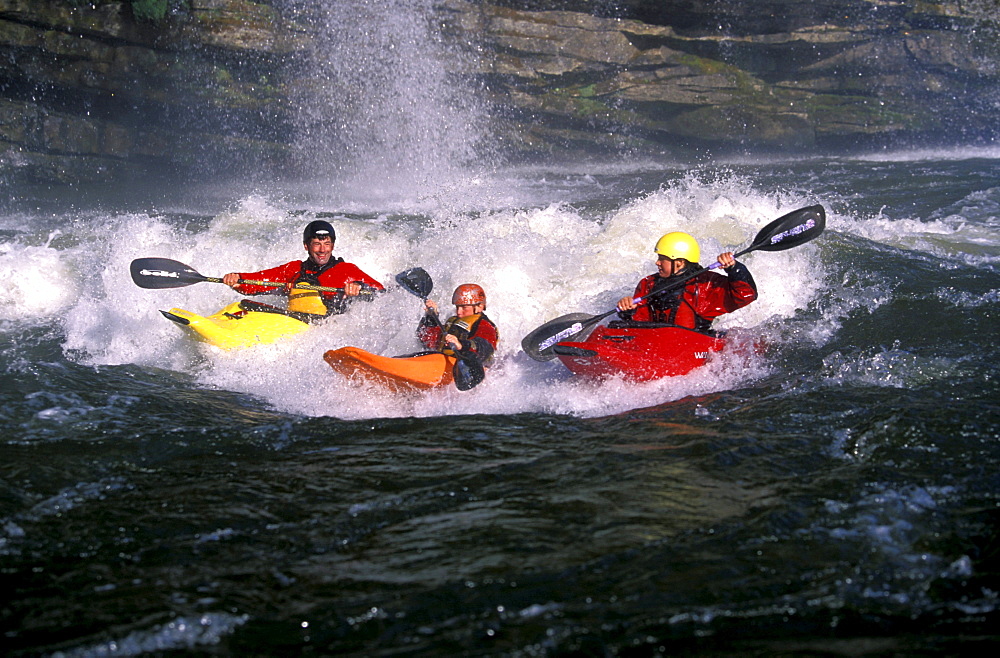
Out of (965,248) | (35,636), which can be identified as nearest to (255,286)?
(35,636)

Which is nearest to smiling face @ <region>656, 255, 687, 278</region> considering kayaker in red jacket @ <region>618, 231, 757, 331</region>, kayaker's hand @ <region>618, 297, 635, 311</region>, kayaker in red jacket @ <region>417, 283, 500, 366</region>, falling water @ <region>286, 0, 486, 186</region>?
kayaker in red jacket @ <region>618, 231, 757, 331</region>

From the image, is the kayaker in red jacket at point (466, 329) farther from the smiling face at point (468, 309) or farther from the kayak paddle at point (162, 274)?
the kayak paddle at point (162, 274)

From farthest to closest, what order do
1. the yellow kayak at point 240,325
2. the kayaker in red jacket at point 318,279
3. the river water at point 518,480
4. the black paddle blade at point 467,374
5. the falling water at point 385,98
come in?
the falling water at point 385,98 < the kayaker in red jacket at point 318,279 < the yellow kayak at point 240,325 < the black paddle blade at point 467,374 < the river water at point 518,480

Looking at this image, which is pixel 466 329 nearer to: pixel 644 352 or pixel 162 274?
pixel 644 352

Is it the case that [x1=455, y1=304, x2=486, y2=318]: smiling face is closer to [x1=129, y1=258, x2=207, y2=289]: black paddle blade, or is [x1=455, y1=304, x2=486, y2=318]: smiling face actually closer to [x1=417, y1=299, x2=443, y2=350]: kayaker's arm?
[x1=417, y1=299, x2=443, y2=350]: kayaker's arm

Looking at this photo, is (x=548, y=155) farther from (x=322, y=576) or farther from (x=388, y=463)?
(x=322, y=576)

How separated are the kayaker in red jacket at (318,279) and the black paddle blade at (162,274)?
43 centimetres

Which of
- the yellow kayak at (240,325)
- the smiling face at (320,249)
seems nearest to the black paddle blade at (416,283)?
the smiling face at (320,249)

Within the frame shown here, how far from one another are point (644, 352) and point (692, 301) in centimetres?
65

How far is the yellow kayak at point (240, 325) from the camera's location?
6.13 metres

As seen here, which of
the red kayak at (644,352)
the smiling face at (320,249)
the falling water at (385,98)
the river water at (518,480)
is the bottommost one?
the river water at (518,480)

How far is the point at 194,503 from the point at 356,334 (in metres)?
2.95

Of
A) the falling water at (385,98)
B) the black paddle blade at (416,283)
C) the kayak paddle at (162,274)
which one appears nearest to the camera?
the black paddle blade at (416,283)

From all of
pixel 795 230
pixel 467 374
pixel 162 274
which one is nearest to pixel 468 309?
pixel 467 374
